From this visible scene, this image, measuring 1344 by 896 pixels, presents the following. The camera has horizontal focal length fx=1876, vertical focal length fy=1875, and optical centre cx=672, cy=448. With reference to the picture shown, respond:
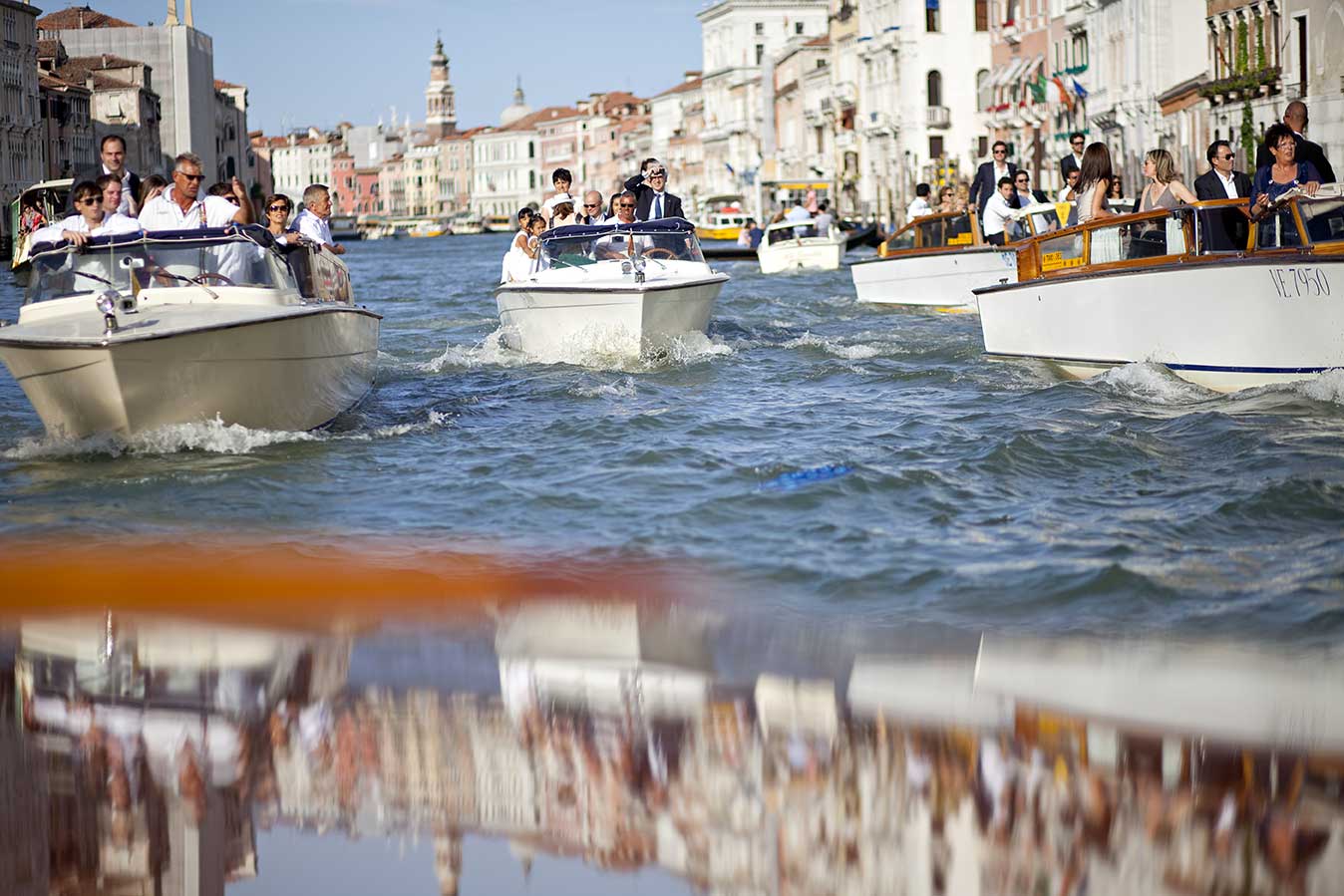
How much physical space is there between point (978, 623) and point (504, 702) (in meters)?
1.80

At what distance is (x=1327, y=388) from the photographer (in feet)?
36.1

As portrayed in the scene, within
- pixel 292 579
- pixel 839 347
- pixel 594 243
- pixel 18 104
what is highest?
pixel 18 104

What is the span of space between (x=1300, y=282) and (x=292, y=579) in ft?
Answer: 20.8

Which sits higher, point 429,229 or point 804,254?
point 429,229

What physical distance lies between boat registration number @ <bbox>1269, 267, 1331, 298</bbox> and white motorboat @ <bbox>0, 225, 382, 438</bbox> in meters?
5.72

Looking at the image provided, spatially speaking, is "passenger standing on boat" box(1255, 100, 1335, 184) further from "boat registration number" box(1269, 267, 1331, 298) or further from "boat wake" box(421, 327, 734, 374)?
"boat wake" box(421, 327, 734, 374)

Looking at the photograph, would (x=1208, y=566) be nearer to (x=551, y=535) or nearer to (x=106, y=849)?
(x=551, y=535)

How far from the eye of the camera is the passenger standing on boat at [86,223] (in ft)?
35.1

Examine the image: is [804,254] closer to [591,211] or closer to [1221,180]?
[591,211]

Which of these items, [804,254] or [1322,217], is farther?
Answer: [804,254]

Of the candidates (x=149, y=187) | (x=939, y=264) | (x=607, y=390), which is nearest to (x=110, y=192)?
(x=149, y=187)

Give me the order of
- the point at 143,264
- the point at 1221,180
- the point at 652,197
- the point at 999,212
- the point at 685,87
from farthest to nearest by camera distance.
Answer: the point at 685,87
the point at 999,212
the point at 652,197
the point at 1221,180
the point at 143,264

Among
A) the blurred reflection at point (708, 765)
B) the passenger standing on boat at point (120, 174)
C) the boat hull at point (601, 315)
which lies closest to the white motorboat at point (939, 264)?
the boat hull at point (601, 315)

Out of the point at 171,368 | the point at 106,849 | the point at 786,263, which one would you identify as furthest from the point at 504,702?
the point at 786,263
